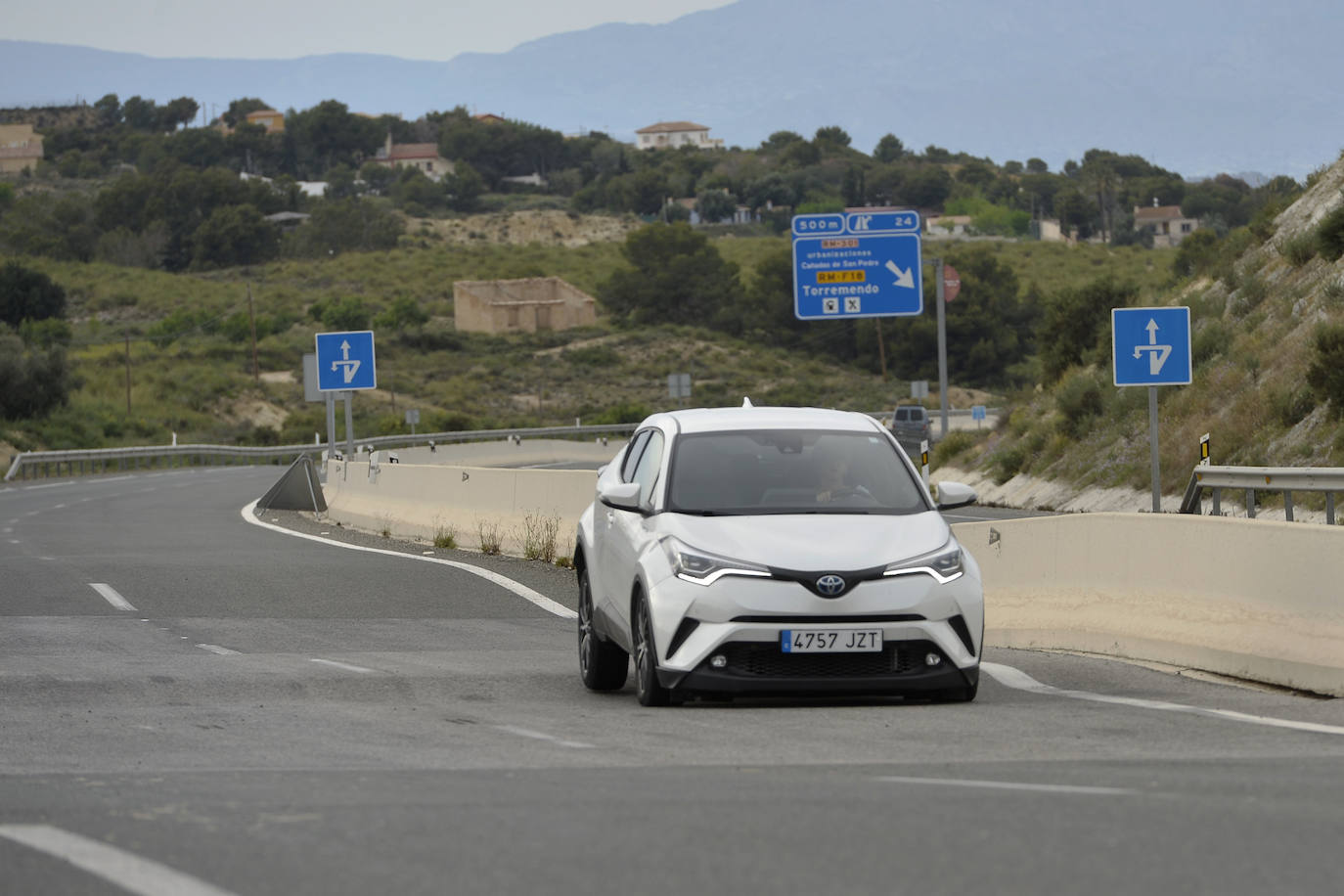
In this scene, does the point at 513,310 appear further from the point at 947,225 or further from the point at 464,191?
the point at 464,191

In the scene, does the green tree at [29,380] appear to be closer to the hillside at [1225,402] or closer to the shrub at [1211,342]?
the hillside at [1225,402]

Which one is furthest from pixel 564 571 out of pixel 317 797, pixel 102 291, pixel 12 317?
pixel 102 291

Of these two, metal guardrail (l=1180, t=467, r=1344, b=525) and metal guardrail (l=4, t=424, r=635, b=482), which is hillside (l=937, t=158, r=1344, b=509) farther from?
metal guardrail (l=4, t=424, r=635, b=482)

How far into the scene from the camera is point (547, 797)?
6469 mm

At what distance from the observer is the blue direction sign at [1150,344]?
60.8 ft

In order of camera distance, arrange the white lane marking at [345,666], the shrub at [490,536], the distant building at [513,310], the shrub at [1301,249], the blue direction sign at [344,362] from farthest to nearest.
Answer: the distant building at [513,310], the shrub at [1301,249], the blue direction sign at [344,362], the shrub at [490,536], the white lane marking at [345,666]

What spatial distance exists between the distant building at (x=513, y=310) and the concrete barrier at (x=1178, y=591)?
9742 cm

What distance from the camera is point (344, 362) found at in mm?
32281

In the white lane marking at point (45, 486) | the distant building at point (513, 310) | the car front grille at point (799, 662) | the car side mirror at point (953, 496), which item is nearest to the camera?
the car front grille at point (799, 662)

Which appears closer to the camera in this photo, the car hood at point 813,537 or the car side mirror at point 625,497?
the car hood at point 813,537

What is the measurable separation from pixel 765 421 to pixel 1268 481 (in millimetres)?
9408

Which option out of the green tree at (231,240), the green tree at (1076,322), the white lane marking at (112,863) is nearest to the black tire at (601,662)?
the white lane marking at (112,863)

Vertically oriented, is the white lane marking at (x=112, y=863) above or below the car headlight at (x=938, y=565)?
below

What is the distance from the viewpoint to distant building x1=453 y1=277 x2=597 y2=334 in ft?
360
